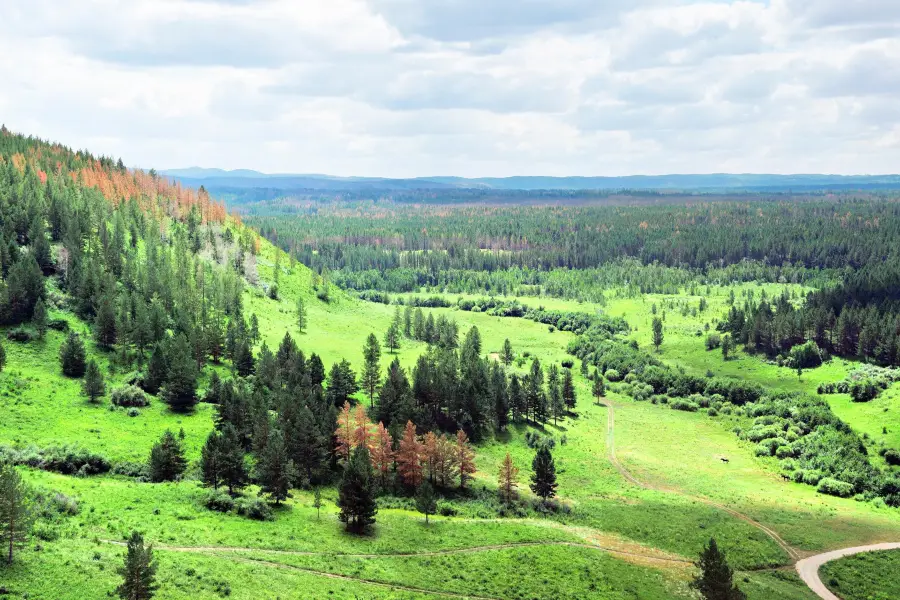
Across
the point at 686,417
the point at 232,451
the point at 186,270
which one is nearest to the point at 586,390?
the point at 686,417

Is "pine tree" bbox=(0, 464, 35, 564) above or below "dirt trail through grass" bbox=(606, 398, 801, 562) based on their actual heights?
above

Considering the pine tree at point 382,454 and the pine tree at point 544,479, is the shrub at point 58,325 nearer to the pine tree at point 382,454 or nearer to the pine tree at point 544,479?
the pine tree at point 382,454

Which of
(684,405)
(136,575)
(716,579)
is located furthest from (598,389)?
(136,575)

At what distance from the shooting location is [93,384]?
9794cm

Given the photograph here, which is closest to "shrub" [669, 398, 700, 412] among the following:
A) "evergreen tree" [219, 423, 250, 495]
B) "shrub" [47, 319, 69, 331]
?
"evergreen tree" [219, 423, 250, 495]

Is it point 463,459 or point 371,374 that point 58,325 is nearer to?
point 371,374

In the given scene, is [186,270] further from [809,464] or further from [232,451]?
[809,464]

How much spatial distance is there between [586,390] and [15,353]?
405 ft

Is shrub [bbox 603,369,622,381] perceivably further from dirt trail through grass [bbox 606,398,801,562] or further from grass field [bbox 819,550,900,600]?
grass field [bbox 819,550,900,600]

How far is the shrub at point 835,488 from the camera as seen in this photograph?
10578cm

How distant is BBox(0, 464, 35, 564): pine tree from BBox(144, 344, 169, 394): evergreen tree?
61.7 metres


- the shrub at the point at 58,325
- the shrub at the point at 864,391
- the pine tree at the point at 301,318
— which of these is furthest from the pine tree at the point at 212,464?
the shrub at the point at 864,391

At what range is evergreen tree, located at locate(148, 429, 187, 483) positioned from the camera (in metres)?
76.5

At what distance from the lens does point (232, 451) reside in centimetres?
7375
